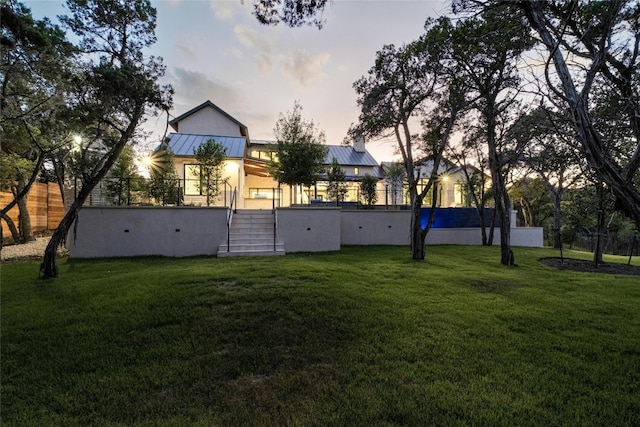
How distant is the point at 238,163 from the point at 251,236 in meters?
7.45

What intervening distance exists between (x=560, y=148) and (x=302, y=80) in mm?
9885

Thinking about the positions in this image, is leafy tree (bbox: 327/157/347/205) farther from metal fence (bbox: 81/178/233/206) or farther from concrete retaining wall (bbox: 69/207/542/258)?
metal fence (bbox: 81/178/233/206)

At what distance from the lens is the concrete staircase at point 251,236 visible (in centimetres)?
941

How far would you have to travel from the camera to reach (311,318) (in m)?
4.03

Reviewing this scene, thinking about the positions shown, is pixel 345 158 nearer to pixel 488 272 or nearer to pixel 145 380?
pixel 488 272

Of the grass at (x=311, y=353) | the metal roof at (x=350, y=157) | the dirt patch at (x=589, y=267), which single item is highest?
the metal roof at (x=350, y=157)

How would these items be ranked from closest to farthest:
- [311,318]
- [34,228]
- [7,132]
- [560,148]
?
[311,318] → [7,132] → [560,148] → [34,228]

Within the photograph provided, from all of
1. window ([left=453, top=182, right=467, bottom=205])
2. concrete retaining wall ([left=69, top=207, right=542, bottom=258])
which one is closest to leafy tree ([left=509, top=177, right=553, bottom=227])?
window ([left=453, top=182, right=467, bottom=205])

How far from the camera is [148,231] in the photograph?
9.56 metres

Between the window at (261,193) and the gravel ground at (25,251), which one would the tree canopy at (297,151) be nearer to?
the window at (261,193)

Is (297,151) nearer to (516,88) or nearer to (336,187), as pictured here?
(336,187)

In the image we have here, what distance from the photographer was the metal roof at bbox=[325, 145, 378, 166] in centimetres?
2544

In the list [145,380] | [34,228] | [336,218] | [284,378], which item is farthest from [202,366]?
[34,228]

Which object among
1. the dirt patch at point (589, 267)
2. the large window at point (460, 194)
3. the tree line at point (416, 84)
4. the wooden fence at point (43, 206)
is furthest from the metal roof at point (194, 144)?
the dirt patch at point (589, 267)
